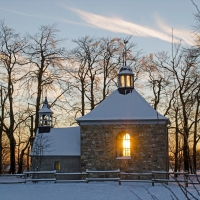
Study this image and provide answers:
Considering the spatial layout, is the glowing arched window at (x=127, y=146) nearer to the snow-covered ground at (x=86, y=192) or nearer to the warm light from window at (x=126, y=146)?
the warm light from window at (x=126, y=146)

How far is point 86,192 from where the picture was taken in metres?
17.3

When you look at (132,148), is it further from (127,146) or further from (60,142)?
(60,142)

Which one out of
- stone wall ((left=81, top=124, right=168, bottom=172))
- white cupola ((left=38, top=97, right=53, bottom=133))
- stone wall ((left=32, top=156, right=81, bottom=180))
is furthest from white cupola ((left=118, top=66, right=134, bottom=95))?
white cupola ((left=38, top=97, right=53, bottom=133))

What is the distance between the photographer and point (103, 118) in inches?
890

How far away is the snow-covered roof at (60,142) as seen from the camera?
78.6 ft

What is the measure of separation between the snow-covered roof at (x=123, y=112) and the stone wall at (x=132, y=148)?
38 cm

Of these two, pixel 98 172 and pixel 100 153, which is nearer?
pixel 98 172

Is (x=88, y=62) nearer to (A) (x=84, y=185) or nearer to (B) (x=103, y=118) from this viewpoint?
(B) (x=103, y=118)

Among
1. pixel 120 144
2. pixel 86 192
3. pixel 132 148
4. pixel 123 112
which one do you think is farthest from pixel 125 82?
pixel 86 192

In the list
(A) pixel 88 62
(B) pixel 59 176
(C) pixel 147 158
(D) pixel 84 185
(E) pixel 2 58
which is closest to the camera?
(D) pixel 84 185

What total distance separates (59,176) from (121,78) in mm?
7570

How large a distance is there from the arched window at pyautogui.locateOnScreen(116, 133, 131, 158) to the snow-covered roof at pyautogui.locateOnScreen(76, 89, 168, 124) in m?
1.04

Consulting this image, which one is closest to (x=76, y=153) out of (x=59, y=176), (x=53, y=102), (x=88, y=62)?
(x=59, y=176)

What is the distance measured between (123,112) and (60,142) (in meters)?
5.08
